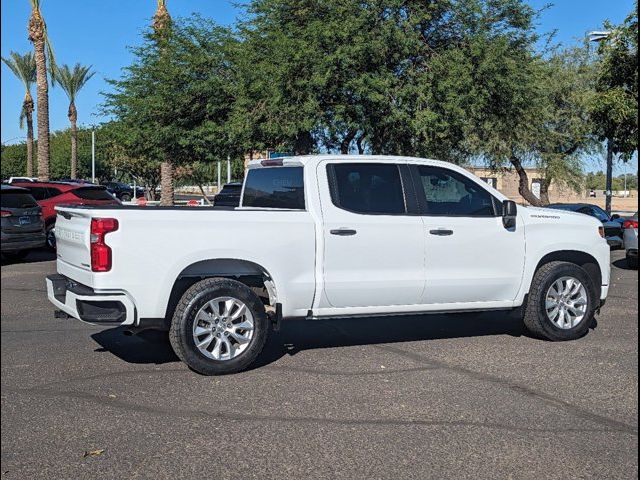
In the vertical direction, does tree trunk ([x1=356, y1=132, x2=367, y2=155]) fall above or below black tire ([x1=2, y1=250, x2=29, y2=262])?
above

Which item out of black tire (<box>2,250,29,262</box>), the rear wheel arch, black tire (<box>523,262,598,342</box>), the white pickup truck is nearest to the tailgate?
the white pickup truck

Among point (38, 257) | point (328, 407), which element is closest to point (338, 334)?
point (328, 407)

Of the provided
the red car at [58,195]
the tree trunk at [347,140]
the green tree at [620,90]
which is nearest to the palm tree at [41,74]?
the red car at [58,195]

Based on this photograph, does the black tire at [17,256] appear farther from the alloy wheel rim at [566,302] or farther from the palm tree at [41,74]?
the alloy wheel rim at [566,302]

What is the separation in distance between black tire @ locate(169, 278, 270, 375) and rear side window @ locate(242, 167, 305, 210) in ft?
3.45

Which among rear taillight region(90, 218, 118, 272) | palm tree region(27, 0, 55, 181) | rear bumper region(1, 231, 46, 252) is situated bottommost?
rear bumper region(1, 231, 46, 252)

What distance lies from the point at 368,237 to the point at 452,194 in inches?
46.0

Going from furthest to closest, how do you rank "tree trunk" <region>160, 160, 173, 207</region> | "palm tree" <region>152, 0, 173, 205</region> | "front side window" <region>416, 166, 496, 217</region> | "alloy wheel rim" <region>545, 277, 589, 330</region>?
"tree trunk" <region>160, 160, 173, 207</region> → "palm tree" <region>152, 0, 173, 205</region> → "alloy wheel rim" <region>545, 277, 589, 330</region> → "front side window" <region>416, 166, 496, 217</region>

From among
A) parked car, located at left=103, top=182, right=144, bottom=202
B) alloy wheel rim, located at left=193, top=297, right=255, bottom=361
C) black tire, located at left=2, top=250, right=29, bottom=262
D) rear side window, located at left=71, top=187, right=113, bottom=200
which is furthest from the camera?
parked car, located at left=103, top=182, right=144, bottom=202

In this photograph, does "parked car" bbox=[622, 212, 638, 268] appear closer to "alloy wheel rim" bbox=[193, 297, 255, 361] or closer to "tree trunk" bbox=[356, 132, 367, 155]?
"tree trunk" bbox=[356, 132, 367, 155]

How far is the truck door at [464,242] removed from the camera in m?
6.95

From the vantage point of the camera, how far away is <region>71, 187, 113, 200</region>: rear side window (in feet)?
58.4

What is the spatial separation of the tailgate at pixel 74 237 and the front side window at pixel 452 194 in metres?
3.08

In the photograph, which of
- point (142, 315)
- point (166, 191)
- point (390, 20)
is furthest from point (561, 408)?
point (166, 191)
